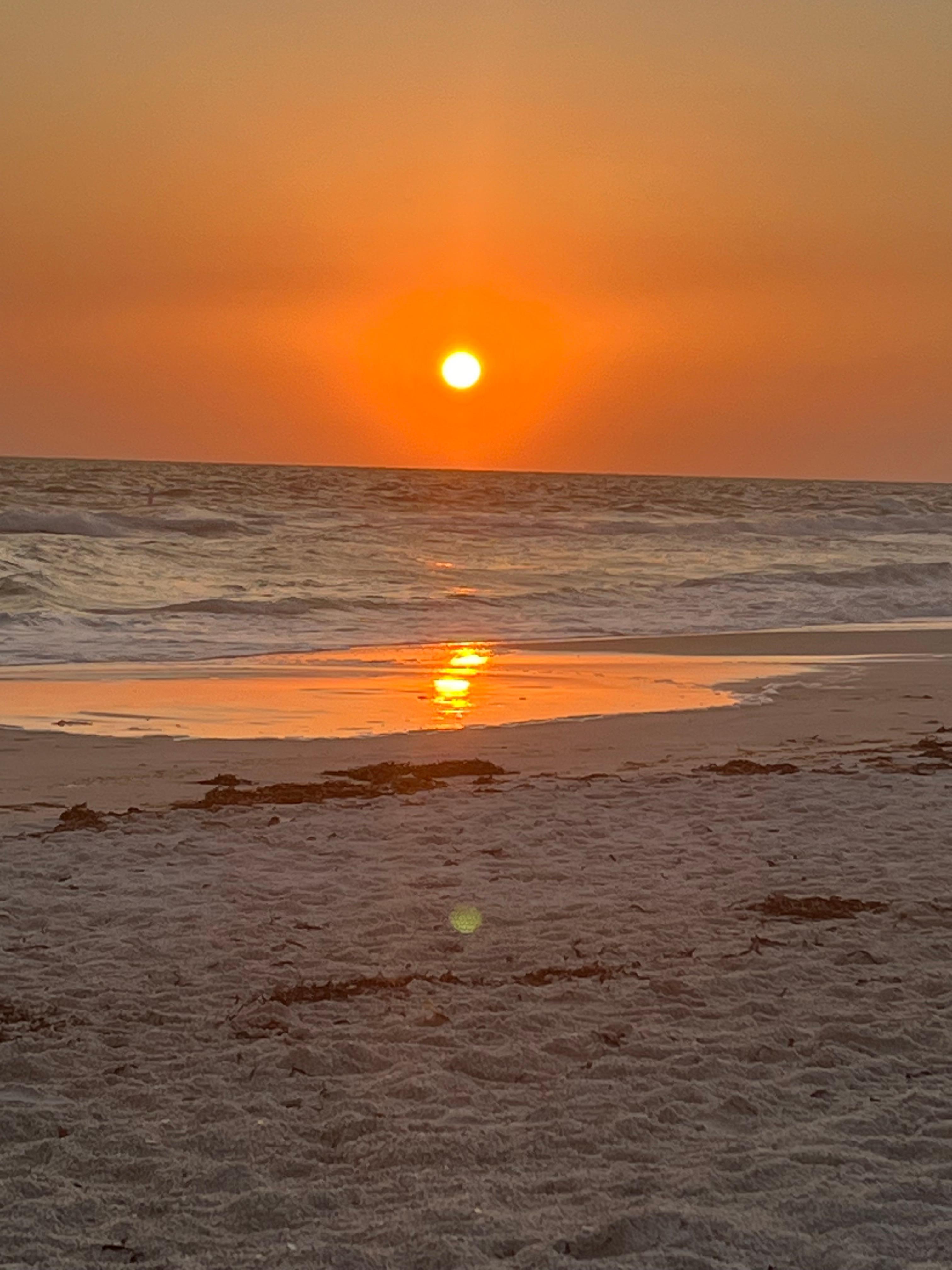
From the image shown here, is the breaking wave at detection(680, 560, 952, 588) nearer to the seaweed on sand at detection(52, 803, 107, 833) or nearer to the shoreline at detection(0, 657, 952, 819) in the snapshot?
the shoreline at detection(0, 657, 952, 819)

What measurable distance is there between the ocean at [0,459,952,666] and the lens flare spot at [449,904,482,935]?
10.4 m

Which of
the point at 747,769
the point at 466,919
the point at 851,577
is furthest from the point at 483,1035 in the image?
the point at 851,577

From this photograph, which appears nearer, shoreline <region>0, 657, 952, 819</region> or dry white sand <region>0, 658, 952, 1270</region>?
dry white sand <region>0, 658, 952, 1270</region>

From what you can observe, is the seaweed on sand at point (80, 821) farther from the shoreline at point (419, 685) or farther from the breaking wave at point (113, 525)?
the breaking wave at point (113, 525)

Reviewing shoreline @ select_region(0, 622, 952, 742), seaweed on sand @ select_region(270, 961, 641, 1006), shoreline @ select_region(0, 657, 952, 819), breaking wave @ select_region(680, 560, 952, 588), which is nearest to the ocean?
breaking wave @ select_region(680, 560, 952, 588)

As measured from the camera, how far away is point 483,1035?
15.4 ft

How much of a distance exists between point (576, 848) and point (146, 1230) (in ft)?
13.1

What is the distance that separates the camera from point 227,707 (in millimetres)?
12086

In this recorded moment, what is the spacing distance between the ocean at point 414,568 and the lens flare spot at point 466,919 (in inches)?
408

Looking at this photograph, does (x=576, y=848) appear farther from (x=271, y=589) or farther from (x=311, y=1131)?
(x=271, y=589)

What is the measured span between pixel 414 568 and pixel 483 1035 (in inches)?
1087

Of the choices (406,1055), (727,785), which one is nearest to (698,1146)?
(406,1055)

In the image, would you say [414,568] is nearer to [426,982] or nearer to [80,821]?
[80,821]

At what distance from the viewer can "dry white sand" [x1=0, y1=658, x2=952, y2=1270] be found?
136 inches
